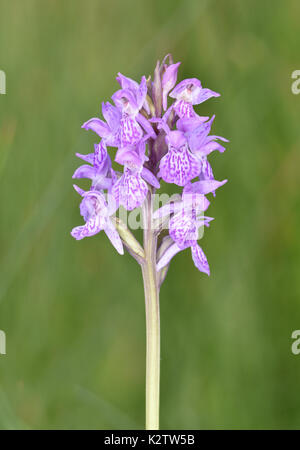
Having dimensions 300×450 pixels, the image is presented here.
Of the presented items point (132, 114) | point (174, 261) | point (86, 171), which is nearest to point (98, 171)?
point (86, 171)

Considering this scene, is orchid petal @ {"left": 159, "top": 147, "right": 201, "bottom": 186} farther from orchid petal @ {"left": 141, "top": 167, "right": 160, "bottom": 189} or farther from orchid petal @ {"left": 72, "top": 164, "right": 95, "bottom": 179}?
orchid petal @ {"left": 72, "top": 164, "right": 95, "bottom": 179}

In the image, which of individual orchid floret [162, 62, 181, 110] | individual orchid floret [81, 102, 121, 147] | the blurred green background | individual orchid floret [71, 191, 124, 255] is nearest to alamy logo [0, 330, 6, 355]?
the blurred green background

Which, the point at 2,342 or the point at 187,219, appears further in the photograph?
the point at 2,342

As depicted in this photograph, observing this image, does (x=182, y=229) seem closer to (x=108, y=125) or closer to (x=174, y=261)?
(x=108, y=125)

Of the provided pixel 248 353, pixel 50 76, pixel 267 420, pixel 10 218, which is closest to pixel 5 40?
pixel 50 76

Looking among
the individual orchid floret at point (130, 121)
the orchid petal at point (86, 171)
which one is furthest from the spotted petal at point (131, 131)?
the orchid petal at point (86, 171)

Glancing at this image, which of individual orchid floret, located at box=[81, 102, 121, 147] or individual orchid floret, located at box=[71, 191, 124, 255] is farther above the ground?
individual orchid floret, located at box=[81, 102, 121, 147]
